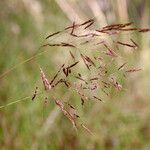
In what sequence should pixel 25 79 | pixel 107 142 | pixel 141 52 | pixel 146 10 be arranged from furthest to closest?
pixel 146 10, pixel 141 52, pixel 107 142, pixel 25 79

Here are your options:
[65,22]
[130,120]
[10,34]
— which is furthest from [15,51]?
[130,120]

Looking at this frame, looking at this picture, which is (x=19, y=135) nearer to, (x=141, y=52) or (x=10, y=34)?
(x=10, y=34)

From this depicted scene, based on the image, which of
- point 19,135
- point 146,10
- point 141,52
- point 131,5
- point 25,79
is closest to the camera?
point 19,135

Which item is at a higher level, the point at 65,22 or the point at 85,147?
the point at 65,22

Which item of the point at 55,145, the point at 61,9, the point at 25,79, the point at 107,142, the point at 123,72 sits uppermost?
the point at 123,72

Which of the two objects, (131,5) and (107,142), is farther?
(131,5)

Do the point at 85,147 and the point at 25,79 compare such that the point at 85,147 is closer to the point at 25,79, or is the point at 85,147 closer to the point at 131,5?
the point at 25,79

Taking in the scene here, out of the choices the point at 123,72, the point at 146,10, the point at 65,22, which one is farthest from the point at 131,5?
the point at 123,72
